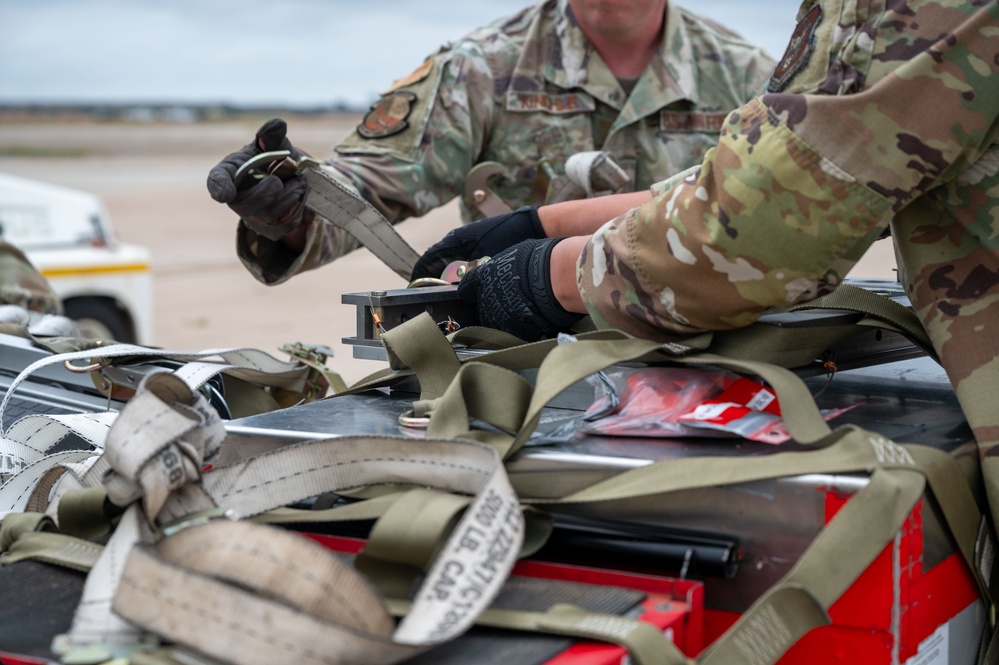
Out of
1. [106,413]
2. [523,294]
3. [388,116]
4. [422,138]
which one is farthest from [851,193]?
[388,116]

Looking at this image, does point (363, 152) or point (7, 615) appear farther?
point (363, 152)

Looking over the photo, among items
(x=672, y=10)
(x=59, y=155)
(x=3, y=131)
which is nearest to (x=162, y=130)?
(x=3, y=131)

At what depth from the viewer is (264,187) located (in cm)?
186

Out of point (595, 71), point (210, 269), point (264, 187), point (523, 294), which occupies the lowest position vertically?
point (210, 269)

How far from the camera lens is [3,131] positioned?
171ft

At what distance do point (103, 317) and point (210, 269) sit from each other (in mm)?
7425

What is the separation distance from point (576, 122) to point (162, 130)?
58.8 meters

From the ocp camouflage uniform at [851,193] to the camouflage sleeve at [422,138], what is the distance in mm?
1303

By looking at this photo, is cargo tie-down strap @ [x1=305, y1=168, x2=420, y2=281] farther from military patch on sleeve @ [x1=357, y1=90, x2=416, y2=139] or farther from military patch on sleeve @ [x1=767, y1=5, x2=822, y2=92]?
military patch on sleeve @ [x1=767, y1=5, x2=822, y2=92]

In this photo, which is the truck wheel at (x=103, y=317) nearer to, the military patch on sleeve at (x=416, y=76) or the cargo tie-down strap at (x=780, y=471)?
the military patch on sleeve at (x=416, y=76)

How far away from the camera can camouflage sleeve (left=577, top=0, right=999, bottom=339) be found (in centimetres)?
110

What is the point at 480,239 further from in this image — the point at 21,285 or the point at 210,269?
the point at 210,269

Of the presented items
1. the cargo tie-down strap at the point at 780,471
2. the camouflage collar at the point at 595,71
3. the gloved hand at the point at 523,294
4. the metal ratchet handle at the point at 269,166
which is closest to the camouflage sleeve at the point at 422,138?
the camouflage collar at the point at 595,71

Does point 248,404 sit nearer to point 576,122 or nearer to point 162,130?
point 576,122
